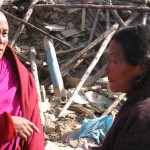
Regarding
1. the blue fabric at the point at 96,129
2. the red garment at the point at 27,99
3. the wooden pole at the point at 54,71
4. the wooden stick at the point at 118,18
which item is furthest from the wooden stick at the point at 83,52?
the red garment at the point at 27,99

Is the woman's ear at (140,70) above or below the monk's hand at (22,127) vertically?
above

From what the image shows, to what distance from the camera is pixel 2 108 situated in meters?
2.56

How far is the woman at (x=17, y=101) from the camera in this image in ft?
8.02

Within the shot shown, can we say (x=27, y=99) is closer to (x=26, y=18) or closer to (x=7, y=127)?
(x=7, y=127)

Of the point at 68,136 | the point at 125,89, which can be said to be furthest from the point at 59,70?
the point at 125,89

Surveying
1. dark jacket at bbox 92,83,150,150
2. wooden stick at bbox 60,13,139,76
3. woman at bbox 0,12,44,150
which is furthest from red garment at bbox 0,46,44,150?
wooden stick at bbox 60,13,139,76

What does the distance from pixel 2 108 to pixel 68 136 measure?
2.71 metres

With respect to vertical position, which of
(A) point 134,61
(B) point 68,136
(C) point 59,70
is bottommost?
(B) point 68,136

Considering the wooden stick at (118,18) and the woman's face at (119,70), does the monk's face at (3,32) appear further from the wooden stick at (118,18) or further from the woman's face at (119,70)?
the wooden stick at (118,18)

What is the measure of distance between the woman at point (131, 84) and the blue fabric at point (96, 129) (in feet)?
10.0

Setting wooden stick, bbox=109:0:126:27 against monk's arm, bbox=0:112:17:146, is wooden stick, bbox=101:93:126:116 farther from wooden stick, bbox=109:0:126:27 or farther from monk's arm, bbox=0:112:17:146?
monk's arm, bbox=0:112:17:146

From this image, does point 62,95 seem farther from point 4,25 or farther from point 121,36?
point 121,36

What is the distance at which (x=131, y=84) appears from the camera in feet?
6.20

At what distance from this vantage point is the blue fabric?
16.5 feet
